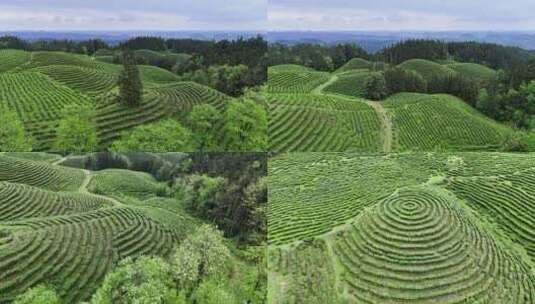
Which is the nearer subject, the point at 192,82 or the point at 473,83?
the point at 473,83

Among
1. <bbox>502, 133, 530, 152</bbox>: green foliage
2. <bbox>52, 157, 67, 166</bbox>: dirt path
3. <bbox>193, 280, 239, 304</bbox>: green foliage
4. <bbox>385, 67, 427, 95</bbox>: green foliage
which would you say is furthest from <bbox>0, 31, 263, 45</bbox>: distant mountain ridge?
<bbox>502, 133, 530, 152</bbox>: green foliage

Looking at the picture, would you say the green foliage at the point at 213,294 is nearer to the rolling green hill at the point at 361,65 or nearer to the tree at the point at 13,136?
the tree at the point at 13,136

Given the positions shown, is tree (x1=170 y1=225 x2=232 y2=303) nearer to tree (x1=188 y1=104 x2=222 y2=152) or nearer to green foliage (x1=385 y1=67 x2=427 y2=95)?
tree (x1=188 y1=104 x2=222 y2=152)

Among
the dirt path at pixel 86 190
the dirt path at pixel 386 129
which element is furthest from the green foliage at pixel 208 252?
the dirt path at pixel 386 129

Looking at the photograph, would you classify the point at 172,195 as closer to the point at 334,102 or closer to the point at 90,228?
the point at 90,228

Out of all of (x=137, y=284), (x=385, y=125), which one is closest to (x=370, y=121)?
(x=385, y=125)

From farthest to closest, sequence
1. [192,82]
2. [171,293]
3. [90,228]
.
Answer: [192,82] → [90,228] → [171,293]

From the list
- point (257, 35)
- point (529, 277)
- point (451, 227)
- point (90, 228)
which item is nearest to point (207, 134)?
point (257, 35)
